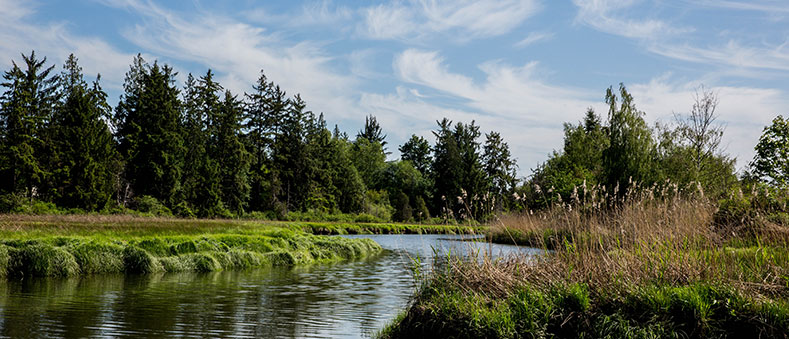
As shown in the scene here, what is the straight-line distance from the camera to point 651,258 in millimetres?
7301

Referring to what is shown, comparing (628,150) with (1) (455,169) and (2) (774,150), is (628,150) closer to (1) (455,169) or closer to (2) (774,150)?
(2) (774,150)

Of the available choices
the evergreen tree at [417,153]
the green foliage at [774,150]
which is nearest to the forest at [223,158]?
the green foliage at [774,150]

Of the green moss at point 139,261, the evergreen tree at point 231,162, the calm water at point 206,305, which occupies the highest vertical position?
the evergreen tree at point 231,162

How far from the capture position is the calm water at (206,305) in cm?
870

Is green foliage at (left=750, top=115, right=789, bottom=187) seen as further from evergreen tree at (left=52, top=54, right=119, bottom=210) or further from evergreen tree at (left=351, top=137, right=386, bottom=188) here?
evergreen tree at (left=351, top=137, right=386, bottom=188)

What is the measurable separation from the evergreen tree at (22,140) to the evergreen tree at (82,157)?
3.04ft

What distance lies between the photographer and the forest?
33.8 meters

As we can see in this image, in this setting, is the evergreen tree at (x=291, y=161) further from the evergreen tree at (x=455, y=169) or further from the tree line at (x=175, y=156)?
the evergreen tree at (x=455, y=169)

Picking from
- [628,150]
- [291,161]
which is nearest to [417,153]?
[291,161]

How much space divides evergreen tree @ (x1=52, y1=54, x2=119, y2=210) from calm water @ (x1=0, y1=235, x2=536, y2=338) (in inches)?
879

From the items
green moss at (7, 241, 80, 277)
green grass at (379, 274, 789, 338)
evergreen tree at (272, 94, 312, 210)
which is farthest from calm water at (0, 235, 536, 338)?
evergreen tree at (272, 94, 312, 210)

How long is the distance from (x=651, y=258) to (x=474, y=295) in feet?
7.65

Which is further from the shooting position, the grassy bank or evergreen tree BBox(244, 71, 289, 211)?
evergreen tree BBox(244, 71, 289, 211)

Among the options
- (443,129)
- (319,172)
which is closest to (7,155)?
(319,172)
